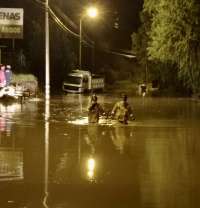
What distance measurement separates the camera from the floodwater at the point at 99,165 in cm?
1144

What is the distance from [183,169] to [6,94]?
28.5 metres

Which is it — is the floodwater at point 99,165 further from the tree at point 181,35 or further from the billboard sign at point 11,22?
the billboard sign at point 11,22

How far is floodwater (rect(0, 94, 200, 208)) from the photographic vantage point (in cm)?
1144

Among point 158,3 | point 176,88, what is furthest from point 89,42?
point 158,3

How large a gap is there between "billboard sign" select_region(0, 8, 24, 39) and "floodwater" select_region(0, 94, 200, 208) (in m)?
33.4

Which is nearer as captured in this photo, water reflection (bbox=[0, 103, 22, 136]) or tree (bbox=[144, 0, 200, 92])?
water reflection (bbox=[0, 103, 22, 136])

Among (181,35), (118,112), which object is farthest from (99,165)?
(181,35)

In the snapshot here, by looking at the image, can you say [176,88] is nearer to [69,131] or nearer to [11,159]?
Result: [69,131]

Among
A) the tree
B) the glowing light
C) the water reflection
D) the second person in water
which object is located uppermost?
the tree

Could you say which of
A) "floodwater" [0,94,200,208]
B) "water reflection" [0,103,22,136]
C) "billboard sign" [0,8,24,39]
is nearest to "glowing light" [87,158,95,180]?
"floodwater" [0,94,200,208]

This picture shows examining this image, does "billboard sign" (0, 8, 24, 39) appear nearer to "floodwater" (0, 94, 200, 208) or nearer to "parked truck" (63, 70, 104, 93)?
"parked truck" (63, 70, 104, 93)

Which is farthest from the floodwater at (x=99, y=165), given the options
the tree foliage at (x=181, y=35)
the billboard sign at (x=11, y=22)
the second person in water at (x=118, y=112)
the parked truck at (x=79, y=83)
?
the parked truck at (x=79, y=83)

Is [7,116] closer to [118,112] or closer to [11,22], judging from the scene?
[118,112]

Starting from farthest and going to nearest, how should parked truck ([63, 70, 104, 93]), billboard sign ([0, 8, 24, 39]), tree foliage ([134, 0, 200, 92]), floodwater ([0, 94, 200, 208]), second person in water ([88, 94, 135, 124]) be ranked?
parked truck ([63, 70, 104, 93])
billboard sign ([0, 8, 24, 39])
tree foliage ([134, 0, 200, 92])
second person in water ([88, 94, 135, 124])
floodwater ([0, 94, 200, 208])
